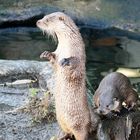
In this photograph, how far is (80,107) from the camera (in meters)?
3.35

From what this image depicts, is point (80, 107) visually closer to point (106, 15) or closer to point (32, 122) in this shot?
point (32, 122)

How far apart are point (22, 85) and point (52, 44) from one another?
458 centimetres

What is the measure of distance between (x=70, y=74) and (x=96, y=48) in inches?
254

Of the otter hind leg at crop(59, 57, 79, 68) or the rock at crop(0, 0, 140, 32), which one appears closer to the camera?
the otter hind leg at crop(59, 57, 79, 68)

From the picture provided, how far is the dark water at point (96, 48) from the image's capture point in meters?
8.11

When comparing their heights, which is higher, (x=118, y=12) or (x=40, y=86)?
Answer: (x=40, y=86)

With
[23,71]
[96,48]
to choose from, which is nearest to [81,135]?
[23,71]

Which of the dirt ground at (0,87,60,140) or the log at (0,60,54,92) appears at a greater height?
the dirt ground at (0,87,60,140)

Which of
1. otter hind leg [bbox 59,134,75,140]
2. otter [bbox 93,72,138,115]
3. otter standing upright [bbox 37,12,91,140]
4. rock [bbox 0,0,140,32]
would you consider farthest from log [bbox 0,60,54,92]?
rock [bbox 0,0,140,32]

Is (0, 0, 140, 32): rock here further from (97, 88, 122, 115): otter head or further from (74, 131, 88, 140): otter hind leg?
(74, 131, 88, 140): otter hind leg

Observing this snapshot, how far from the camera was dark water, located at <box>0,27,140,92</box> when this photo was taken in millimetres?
8109

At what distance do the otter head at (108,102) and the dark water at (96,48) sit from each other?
239 centimetres

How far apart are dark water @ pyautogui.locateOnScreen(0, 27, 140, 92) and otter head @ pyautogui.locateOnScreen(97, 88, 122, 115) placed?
2390mm

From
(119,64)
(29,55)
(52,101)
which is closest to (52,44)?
(29,55)
